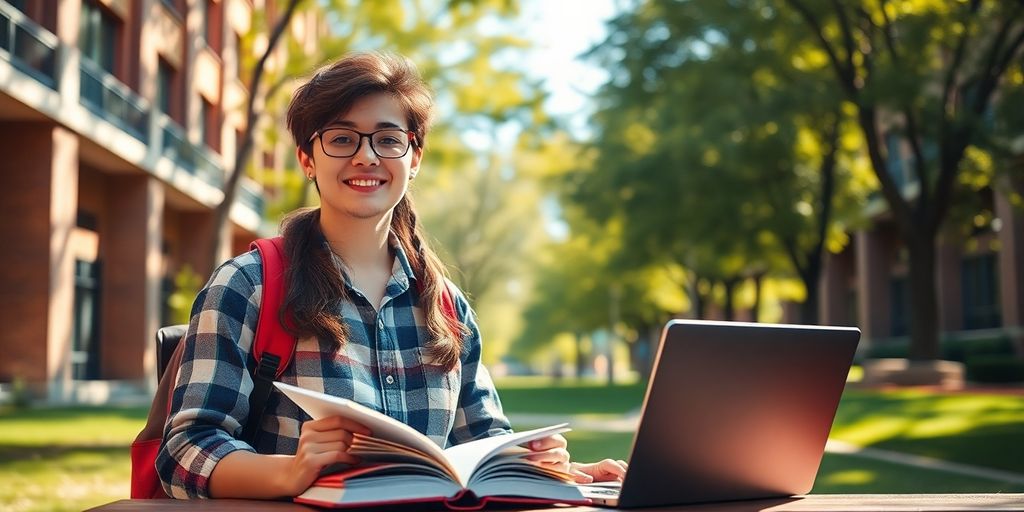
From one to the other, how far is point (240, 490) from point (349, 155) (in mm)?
826

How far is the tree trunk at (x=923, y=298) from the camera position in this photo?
20734 millimetres

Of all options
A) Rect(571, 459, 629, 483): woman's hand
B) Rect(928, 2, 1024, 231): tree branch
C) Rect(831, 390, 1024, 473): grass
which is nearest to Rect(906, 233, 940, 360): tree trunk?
Rect(928, 2, 1024, 231): tree branch

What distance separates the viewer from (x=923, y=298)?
69.2 ft

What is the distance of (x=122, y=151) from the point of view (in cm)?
2056

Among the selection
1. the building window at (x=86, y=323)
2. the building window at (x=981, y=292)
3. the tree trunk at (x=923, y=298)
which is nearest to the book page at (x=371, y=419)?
the tree trunk at (x=923, y=298)

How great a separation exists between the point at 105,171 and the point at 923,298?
55.3 ft

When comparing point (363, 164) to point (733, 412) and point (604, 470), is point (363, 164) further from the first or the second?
point (733, 412)

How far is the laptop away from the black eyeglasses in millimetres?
929

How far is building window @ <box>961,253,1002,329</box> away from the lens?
33.2 metres

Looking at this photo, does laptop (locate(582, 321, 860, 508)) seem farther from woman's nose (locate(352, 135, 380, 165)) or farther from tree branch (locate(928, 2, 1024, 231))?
tree branch (locate(928, 2, 1024, 231))

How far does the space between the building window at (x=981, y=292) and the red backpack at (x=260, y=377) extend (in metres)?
33.9

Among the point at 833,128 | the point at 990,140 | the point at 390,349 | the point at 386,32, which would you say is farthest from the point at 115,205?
the point at 390,349

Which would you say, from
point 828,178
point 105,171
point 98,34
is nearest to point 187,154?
point 105,171

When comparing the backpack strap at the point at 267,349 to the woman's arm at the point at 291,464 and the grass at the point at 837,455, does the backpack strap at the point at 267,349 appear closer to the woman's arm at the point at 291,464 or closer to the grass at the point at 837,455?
the woman's arm at the point at 291,464
